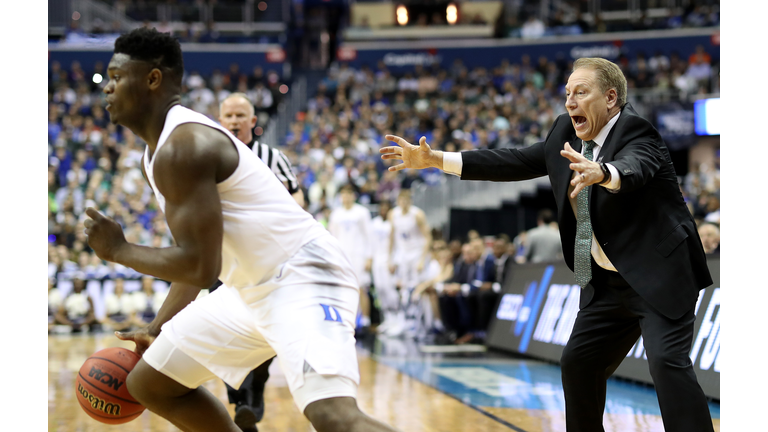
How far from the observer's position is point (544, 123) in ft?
67.9

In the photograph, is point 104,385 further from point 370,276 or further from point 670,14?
point 670,14

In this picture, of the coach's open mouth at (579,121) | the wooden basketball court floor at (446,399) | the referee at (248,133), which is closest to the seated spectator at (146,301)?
the wooden basketball court floor at (446,399)

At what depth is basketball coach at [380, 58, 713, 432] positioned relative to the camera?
3.04 meters

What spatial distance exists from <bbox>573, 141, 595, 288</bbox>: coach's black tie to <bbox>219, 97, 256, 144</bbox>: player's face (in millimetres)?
2561

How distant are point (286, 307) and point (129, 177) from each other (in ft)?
52.9

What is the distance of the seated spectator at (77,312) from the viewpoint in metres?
13.3

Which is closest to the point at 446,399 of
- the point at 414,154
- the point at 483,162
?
the point at 483,162

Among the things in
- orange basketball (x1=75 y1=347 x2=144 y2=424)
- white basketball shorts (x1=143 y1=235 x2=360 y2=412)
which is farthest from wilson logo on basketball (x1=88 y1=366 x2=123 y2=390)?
white basketball shorts (x1=143 y1=235 x2=360 y2=412)

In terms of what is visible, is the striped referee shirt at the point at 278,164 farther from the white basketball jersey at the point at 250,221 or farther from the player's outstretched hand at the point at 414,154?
the white basketball jersey at the point at 250,221

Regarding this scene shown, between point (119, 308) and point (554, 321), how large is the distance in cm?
853

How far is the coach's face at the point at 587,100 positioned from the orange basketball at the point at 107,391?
2359 millimetres

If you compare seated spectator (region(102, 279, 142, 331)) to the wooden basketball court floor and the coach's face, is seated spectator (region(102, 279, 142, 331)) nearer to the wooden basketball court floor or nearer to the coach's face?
the wooden basketball court floor

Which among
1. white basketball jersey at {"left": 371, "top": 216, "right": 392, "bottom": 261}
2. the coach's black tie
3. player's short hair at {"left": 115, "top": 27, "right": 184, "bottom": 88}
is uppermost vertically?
player's short hair at {"left": 115, "top": 27, "right": 184, "bottom": 88}
